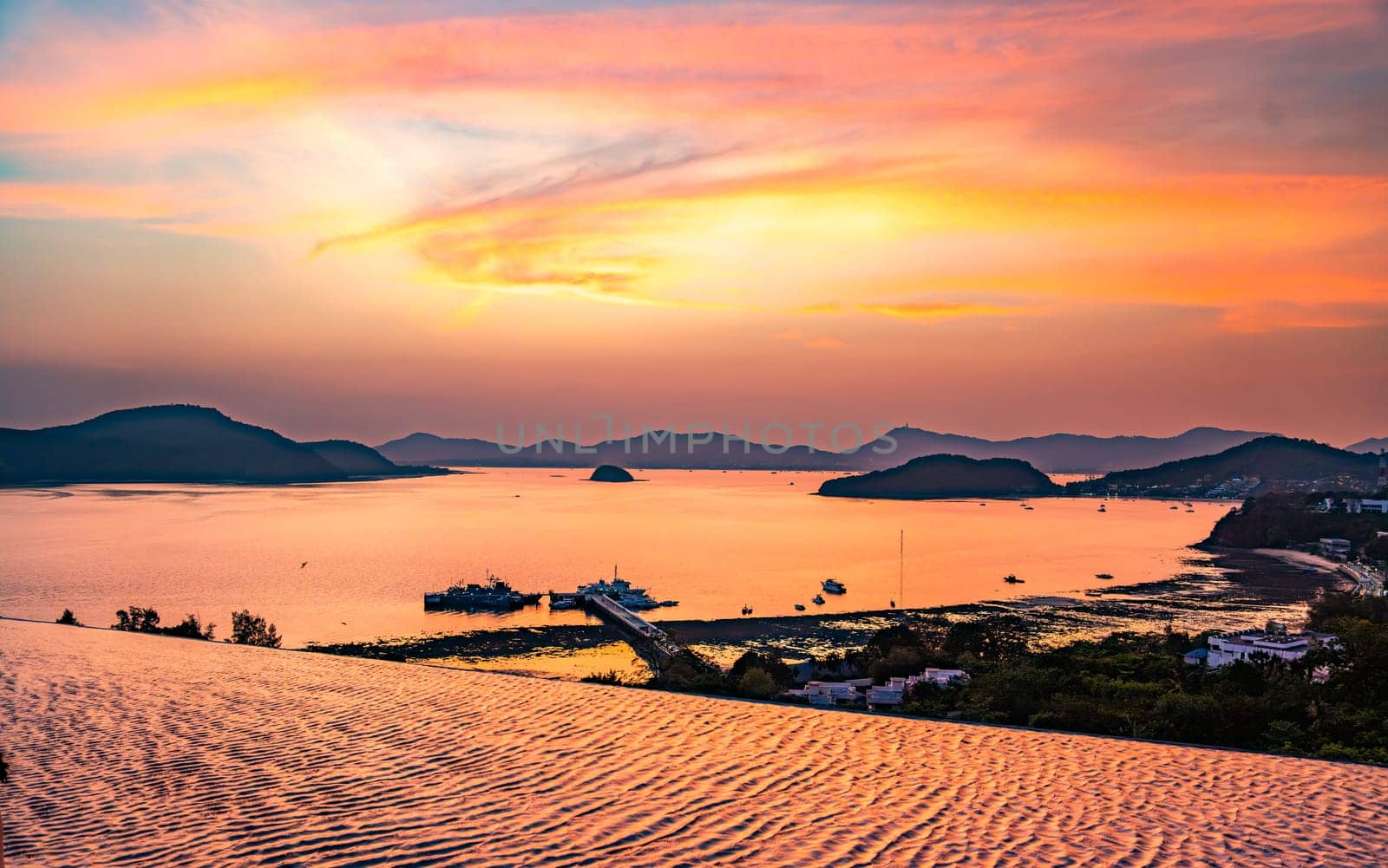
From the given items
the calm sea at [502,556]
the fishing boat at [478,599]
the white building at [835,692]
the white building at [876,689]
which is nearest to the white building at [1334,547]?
the calm sea at [502,556]

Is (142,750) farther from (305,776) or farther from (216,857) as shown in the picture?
(216,857)

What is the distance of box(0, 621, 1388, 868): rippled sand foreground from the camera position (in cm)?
678

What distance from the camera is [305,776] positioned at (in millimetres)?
8508

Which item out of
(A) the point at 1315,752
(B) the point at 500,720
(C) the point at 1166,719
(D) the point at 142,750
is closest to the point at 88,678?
(D) the point at 142,750

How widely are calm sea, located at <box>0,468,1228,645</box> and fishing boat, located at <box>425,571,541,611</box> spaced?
1.24 meters

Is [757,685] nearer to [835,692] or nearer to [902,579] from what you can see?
[835,692]

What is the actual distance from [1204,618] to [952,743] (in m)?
44.9

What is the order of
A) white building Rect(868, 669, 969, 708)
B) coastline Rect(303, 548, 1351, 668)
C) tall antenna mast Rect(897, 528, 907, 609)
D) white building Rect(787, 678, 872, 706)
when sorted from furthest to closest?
tall antenna mast Rect(897, 528, 907, 609) < coastline Rect(303, 548, 1351, 668) < white building Rect(787, 678, 872, 706) < white building Rect(868, 669, 969, 708)

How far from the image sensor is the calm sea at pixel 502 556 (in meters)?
52.3

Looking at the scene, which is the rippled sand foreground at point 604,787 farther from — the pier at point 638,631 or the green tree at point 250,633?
the pier at point 638,631

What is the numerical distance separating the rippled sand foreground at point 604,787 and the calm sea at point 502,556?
33292 mm

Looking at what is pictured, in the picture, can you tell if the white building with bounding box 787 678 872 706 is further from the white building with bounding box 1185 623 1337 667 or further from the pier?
the white building with bounding box 1185 623 1337 667

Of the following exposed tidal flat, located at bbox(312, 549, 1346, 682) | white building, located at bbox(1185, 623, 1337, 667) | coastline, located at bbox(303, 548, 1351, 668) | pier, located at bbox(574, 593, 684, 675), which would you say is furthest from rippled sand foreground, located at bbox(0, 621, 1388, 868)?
coastline, located at bbox(303, 548, 1351, 668)

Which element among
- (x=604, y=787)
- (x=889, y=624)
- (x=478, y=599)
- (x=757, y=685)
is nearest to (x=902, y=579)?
(x=889, y=624)
